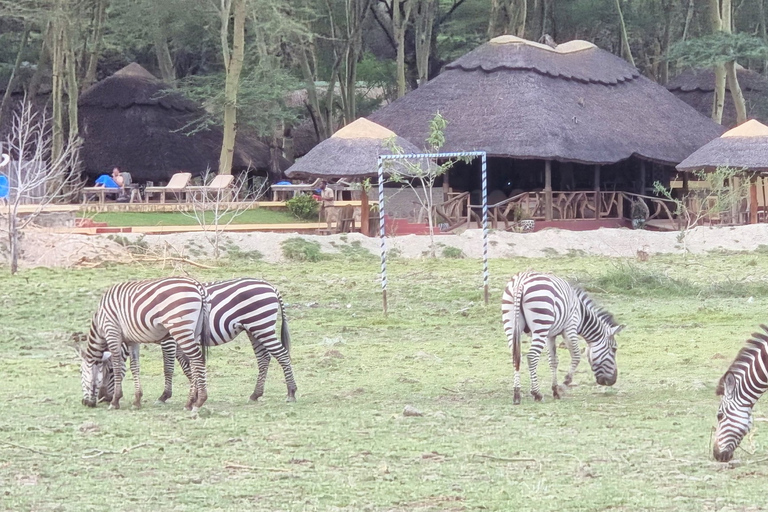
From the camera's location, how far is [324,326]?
55.2 ft

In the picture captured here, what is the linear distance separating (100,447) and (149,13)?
29.9 m

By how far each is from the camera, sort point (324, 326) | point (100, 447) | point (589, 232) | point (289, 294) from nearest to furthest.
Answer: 1. point (100, 447)
2. point (324, 326)
3. point (289, 294)
4. point (589, 232)

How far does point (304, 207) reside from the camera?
1230 inches

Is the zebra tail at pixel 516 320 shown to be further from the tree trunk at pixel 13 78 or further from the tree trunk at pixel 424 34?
the tree trunk at pixel 424 34

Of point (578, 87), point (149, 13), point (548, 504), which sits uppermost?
point (149, 13)

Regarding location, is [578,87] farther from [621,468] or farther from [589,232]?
[621,468]

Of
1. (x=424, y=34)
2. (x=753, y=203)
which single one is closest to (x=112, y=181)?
(x=424, y=34)

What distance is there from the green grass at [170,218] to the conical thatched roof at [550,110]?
14.2ft

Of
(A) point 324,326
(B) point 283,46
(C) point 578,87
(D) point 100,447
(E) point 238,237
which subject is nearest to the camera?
(D) point 100,447

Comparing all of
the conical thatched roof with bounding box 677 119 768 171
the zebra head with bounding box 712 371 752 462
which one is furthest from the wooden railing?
the zebra head with bounding box 712 371 752 462

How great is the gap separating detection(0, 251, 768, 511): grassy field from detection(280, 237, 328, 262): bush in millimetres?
6360

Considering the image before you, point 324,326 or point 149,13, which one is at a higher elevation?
point 149,13

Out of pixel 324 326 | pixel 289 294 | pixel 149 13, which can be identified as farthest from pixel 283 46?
pixel 324 326

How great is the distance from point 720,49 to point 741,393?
29.8 meters
